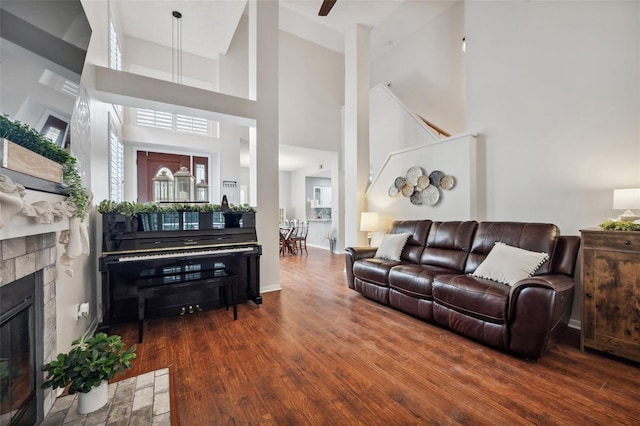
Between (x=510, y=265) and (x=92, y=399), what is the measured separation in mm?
3127

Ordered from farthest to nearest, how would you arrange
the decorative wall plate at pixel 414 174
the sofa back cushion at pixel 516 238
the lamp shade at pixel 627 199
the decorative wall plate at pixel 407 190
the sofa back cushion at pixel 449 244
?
1. the decorative wall plate at pixel 407 190
2. the decorative wall plate at pixel 414 174
3. the sofa back cushion at pixel 449 244
4. the sofa back cushion at pixel 516 238
5. the lamp shade at pixel 627 199

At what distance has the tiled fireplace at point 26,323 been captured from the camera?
113cm

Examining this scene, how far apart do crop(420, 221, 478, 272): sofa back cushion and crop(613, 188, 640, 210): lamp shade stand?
3.89 feet

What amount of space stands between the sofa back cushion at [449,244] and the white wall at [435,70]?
3111 mm

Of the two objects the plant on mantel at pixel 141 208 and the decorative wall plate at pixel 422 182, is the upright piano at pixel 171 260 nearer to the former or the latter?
the plant on mantel at pixel 141 208

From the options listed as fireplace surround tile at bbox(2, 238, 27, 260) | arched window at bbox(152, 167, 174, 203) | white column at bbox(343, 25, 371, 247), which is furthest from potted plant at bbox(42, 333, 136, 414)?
white column at bbox(343, 25, 371, 247)

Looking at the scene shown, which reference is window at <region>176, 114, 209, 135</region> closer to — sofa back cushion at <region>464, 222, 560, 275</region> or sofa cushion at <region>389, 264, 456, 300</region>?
sofa cushion at <region>389, 264, 456, 300</region>

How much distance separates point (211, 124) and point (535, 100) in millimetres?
5365

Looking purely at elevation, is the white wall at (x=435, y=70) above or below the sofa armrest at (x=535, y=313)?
above

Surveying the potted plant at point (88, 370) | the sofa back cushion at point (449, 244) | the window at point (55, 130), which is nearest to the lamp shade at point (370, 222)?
the sofa back cushion at point (449, 244)

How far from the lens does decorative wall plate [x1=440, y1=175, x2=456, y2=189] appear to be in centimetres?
370

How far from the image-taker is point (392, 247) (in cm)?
365

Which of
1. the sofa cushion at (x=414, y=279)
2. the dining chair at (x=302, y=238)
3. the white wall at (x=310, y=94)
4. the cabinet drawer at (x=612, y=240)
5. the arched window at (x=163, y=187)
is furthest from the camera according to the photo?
the dining chair at (x=302, y=238)

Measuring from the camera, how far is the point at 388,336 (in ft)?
8.11
